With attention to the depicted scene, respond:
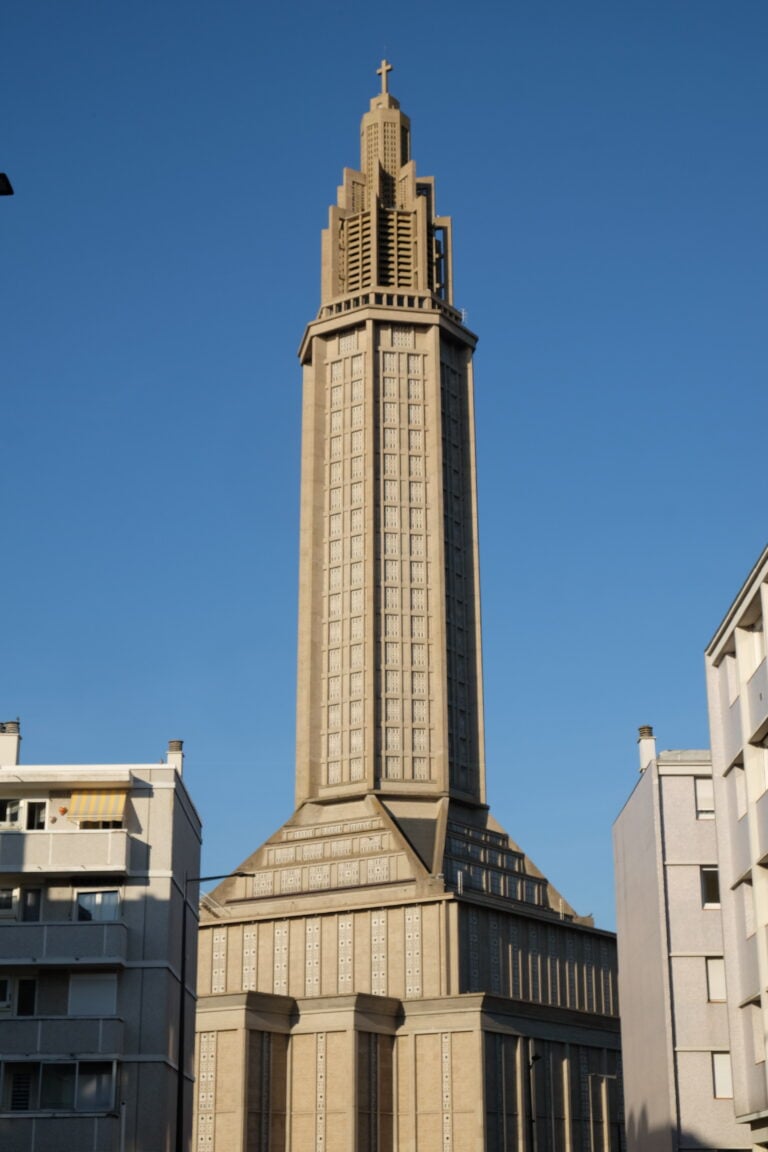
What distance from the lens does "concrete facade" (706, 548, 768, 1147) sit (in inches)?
1747

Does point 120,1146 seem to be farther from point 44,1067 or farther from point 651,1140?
point 651,1140

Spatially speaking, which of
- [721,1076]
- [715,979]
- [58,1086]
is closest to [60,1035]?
[58,1086]

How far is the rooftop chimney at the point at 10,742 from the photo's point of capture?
190ft

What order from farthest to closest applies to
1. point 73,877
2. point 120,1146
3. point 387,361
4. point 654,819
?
1. point 387,361
2. point 654,819
3. point 73,877
4. point 120,1146

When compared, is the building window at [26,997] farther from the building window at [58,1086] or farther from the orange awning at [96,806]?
the orange awning at [96,806]

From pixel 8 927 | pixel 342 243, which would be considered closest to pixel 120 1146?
pixel 8 927

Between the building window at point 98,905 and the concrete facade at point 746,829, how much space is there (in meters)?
18.5

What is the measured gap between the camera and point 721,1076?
55.9 m

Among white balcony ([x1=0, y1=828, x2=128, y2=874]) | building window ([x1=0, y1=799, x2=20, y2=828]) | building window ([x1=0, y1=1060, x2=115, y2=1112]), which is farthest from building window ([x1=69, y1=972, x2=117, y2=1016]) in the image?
building window ([x1=0, y1=799, x2=20, y2=828])

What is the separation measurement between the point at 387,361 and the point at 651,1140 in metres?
64.0

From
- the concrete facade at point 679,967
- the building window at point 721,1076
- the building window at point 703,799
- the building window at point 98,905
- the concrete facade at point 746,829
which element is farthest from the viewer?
the building window at point 703,799

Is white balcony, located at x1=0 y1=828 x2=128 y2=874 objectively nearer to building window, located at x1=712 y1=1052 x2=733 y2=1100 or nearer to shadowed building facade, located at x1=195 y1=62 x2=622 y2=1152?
building window, located at x1=712 y1=1052 x2=733 y2=1100

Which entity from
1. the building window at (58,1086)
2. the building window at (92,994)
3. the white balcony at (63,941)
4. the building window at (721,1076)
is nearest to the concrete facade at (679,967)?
the building window at (721,1076)

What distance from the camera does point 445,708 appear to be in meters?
106
